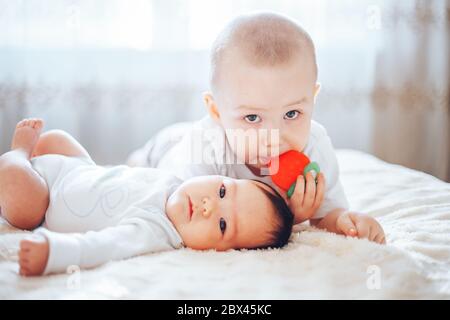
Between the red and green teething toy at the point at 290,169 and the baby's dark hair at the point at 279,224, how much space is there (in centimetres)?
14

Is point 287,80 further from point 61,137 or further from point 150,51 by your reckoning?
point 150,51

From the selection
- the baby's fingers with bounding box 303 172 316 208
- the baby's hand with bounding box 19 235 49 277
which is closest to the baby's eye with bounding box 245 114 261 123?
the baby's fingers with bounding box 303 172 316 208

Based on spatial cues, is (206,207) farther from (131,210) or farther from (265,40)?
(265,40)

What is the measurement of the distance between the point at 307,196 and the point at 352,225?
0.11m

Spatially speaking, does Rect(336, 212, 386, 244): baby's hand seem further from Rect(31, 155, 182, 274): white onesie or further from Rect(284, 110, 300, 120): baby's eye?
Rect(31, 155, 182, 274): white onesie

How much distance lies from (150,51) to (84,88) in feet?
1.00

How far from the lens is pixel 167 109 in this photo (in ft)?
7.11

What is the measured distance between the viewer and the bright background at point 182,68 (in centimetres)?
208

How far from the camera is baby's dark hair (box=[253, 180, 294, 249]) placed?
100cm

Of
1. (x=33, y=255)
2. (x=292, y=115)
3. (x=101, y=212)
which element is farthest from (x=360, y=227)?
(x=33, y=255)

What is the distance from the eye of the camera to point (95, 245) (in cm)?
89

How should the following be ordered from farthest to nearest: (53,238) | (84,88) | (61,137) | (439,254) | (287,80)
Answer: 1. (84,88)
2. (61,137)
3. (287,80)
4. (439,254)
5. (53,238)

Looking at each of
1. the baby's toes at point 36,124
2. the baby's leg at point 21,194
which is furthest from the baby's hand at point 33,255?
the baby's toes at point 36,124
